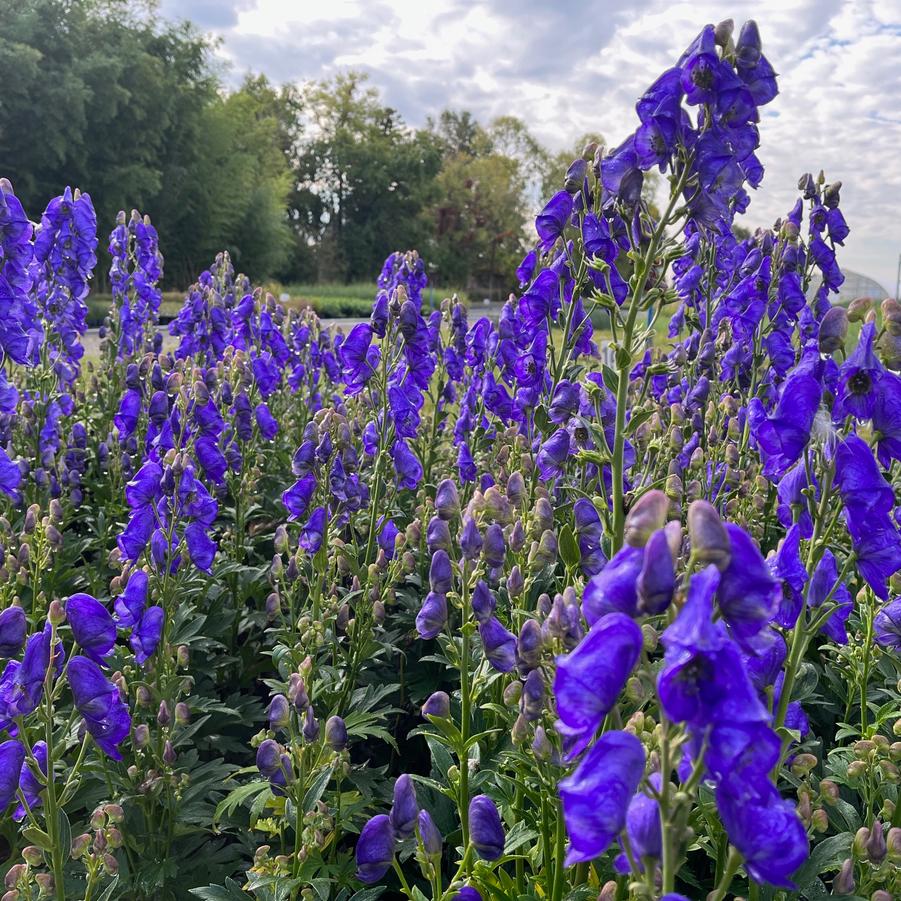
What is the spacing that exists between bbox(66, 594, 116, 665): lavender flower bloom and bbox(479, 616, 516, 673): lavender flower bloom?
35.7 inches

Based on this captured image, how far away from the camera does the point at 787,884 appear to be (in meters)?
0.91

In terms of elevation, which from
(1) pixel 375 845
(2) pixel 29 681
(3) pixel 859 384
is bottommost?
(1) pixel 375 845

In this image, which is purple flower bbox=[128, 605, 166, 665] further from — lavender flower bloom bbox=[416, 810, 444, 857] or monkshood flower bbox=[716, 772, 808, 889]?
monkshood flower bbox=[716, 772, 808, 889]

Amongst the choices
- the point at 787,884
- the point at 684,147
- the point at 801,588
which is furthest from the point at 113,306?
the point at 787,884

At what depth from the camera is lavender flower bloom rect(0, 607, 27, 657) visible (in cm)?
177

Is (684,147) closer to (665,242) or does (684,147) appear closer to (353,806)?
(665,242)

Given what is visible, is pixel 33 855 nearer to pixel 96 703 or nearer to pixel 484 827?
pixel 96 703

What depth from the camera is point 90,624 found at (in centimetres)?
183

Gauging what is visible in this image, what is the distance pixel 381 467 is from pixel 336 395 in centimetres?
356

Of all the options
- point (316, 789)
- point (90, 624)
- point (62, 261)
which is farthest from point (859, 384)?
point (62, 261)

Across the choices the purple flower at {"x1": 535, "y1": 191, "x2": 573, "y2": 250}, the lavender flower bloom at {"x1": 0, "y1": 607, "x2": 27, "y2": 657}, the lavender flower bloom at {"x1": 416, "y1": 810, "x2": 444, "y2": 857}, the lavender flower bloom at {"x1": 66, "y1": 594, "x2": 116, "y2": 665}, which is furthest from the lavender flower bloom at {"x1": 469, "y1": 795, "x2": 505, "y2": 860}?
the purple flower at {"x1": 535, "y1": 191, "x2": 573, "y2": 250}

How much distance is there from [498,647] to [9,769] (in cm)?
111

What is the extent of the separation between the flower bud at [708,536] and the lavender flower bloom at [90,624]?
Result: 4.72ft

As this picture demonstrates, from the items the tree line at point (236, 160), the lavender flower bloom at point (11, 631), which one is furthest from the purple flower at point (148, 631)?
the tree line at point (236, 160)
